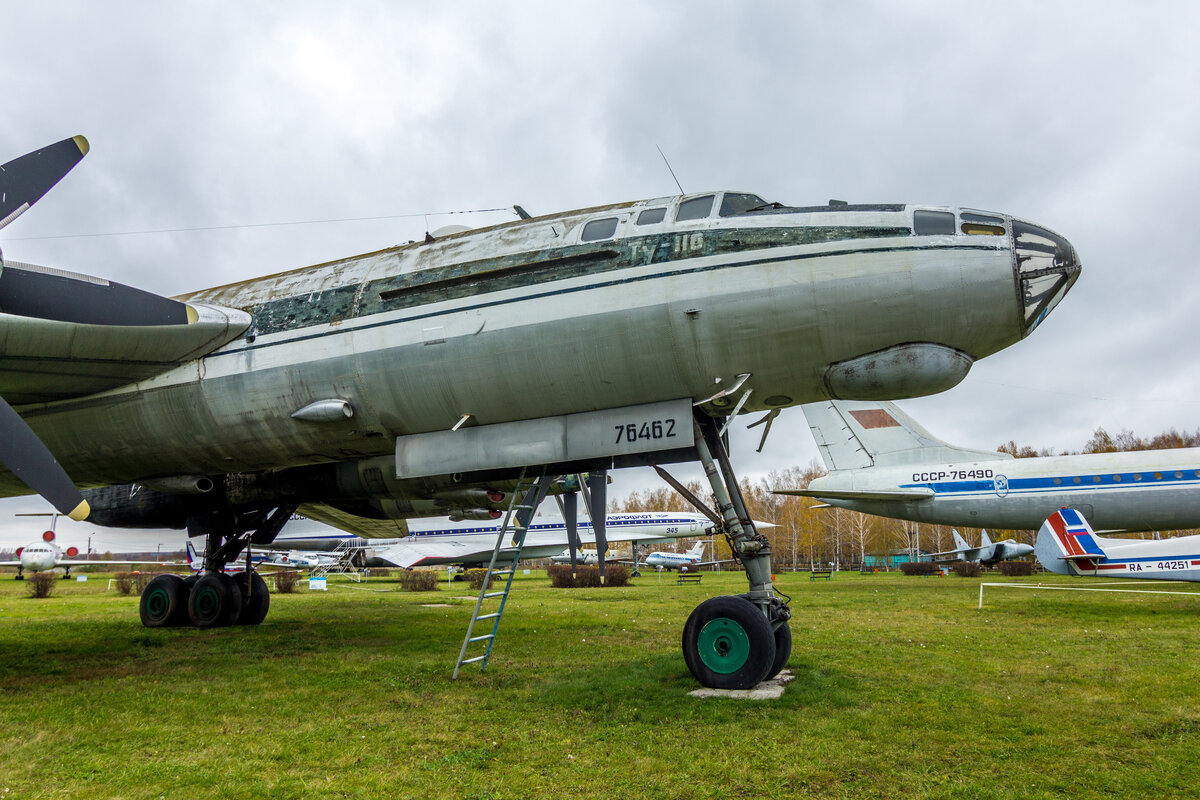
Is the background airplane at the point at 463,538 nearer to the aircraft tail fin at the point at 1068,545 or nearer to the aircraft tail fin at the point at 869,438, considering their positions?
the aircraft tail fin at the point at 869,438

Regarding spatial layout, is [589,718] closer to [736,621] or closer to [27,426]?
[736,621]

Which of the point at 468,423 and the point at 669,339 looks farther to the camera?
the point at 468,423

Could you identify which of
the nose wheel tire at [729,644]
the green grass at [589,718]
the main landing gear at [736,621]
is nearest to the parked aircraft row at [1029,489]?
the green grass at [589,718]

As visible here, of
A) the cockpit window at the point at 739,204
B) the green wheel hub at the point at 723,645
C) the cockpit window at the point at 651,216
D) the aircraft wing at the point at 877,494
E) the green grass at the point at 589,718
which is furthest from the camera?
the aircraft wing at the point at 877,494

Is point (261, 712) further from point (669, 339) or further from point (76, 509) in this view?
point (669, 339)

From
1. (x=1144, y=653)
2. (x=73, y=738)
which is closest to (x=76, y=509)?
(x=73, y=738)

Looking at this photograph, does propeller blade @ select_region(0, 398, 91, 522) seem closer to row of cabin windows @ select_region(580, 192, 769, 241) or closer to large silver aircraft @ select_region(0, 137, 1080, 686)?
large silver aircraft @ select_region(0, 137, 1080, 686)

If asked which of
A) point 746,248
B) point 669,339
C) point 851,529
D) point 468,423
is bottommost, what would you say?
point 851,529

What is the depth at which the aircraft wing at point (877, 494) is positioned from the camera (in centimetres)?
2366

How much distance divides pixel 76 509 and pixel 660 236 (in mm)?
6679

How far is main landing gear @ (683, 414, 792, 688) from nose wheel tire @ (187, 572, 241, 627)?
10.5 meters

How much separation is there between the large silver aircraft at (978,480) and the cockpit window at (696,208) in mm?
16449

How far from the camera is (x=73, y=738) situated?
5.92 metres

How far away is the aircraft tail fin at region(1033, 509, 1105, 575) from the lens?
60.7 feet
